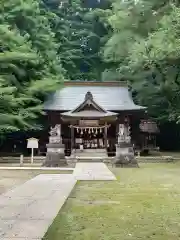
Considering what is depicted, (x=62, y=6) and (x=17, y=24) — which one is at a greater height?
(x=62, y=6)

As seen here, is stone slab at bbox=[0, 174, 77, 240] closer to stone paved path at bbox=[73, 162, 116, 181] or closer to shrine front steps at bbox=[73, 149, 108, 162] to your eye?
stone paved path at bbox=[73, 162, 116, 181]

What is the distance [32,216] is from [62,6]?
3992cm

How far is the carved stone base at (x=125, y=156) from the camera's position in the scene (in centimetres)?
1789

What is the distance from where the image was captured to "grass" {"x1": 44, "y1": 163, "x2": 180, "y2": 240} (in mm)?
4871

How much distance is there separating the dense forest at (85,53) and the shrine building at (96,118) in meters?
1.19

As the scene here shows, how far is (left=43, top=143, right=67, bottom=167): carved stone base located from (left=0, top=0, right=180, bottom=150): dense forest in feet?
9.29

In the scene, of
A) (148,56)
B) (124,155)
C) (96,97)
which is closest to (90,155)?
(96,97)

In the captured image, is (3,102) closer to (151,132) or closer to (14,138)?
(14,138)

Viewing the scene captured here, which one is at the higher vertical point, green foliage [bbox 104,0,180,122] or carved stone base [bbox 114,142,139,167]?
green foliage [bbox 104,0,180,122]

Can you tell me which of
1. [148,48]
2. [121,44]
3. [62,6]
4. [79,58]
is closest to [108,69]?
Answer: [79,58]

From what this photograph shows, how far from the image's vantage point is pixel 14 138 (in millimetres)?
28266

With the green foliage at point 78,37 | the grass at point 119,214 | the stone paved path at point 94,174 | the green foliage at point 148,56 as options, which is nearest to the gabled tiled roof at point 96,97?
the green foliage at point 148,56

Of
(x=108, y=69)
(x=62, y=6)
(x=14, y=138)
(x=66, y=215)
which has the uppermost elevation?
(x=62, y=6)

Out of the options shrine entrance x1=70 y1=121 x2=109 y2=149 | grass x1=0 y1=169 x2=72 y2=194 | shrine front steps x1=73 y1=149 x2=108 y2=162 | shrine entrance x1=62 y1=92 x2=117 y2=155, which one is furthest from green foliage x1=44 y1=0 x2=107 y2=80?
grass x1=0 y1=169 x2=72 y2=194
